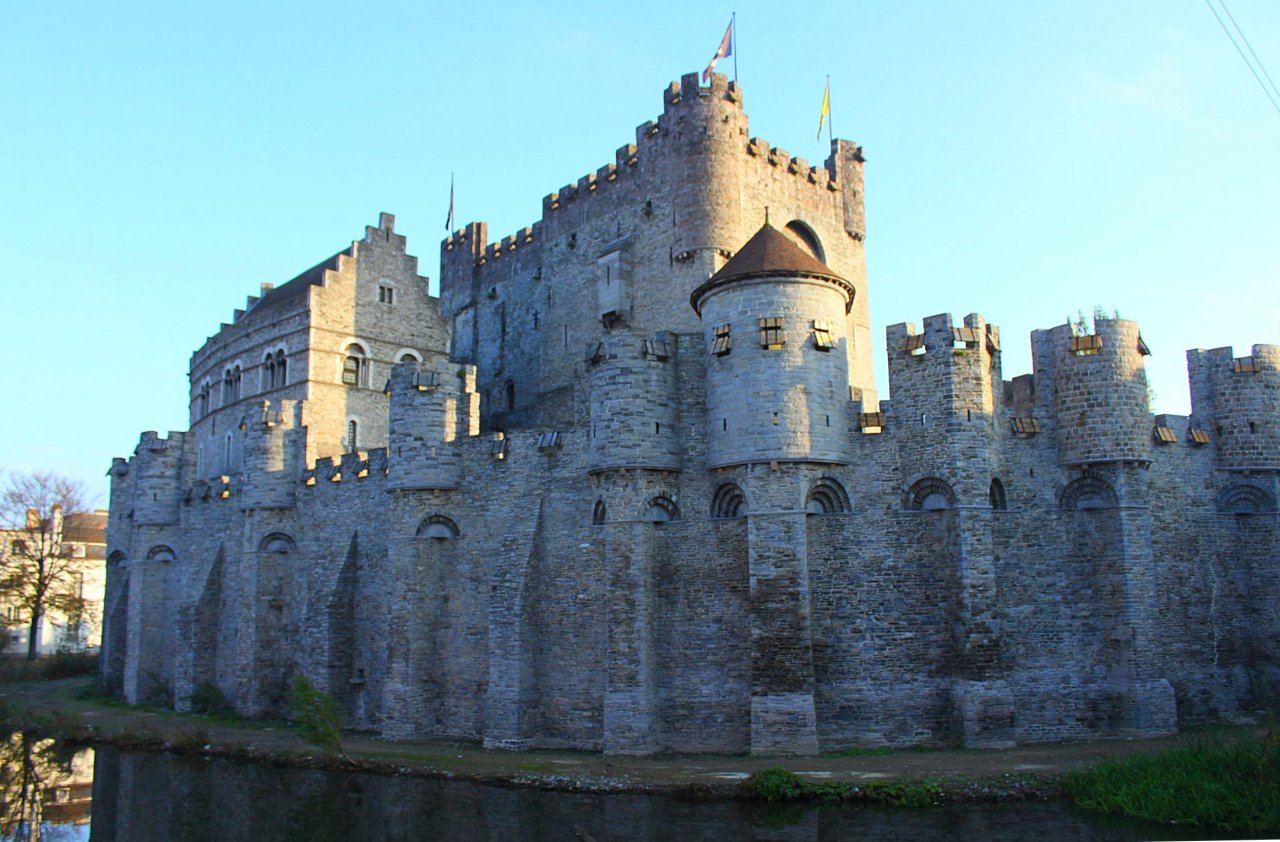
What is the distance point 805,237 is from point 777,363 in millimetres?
12342

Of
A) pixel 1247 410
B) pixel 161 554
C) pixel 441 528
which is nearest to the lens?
pixel 1247 410

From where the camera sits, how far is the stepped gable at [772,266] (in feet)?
78.7

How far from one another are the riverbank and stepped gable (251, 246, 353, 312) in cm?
1836

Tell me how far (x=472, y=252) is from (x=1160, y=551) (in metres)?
27.9

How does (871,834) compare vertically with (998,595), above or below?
below

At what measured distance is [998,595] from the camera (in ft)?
76.8

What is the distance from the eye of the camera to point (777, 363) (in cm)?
2367

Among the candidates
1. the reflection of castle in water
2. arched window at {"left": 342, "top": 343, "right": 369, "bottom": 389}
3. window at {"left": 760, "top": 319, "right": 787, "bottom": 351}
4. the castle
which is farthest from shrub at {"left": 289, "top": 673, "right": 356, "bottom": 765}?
arched window at {"left": 342, "top": 343, "right": 369, "bottom": 389}

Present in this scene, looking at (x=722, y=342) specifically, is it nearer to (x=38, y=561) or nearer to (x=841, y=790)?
(x=841, y=790)

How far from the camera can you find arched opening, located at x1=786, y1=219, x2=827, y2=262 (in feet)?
112

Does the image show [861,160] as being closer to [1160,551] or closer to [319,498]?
[1160,551]

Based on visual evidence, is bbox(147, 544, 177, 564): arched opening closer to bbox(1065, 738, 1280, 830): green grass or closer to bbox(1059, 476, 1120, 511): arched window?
bbox(1059, 476, 1120, 511): arched window

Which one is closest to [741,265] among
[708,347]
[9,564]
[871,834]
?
[708,347]

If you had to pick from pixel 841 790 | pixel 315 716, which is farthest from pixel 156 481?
pixel 841 790
